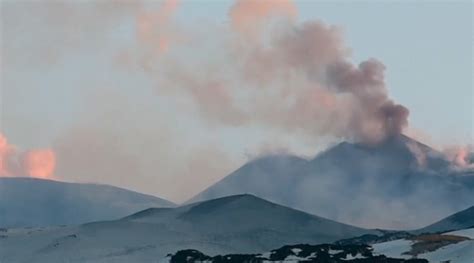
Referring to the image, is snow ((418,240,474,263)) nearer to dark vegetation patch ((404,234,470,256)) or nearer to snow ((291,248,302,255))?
dark vegetation patch ((404,234,470,256))

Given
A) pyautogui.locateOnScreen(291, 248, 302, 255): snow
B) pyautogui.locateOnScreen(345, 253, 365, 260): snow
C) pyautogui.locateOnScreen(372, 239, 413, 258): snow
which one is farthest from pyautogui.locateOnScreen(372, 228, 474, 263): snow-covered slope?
pyautogui.locateOnScreen(291, 248, 302, 255): snow

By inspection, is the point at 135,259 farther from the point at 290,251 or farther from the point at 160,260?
the point at 290,251

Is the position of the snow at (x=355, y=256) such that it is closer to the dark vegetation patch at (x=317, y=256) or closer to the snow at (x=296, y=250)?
the dark vegetation patch at (x=317, y=256)

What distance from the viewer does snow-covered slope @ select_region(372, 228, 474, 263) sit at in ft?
466

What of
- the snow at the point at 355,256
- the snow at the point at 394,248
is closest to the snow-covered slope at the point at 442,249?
the snow at the point at 394,248

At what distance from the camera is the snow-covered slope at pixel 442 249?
142m

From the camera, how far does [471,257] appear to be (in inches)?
5438

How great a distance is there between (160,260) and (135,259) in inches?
336

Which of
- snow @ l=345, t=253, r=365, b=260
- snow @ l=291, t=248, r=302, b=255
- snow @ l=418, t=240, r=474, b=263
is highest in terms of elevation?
snow @ l=291, t=248, r=302, b=255

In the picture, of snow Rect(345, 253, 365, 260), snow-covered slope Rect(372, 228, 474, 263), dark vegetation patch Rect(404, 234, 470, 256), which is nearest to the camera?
snow-covered slope Rect(372, 228, 474, 263)

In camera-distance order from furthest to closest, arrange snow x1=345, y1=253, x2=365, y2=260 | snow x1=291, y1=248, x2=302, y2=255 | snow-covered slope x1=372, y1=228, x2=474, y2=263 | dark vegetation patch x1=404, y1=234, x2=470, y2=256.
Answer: snow x1=291, y1=248, x2=302, y2=255 < dark vegetation patch x1=404, y1=234, x2=470, y2=256 < snow x1=345, y1=253, x2=365, y2=260 < snow-covered slope x1=372, y1=228, x2=474, y2=263

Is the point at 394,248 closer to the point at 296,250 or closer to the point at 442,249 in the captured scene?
the point at 442,249

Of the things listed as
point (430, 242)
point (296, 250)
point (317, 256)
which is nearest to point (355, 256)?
point (317, 256)

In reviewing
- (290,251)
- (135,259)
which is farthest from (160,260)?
(290,251)
